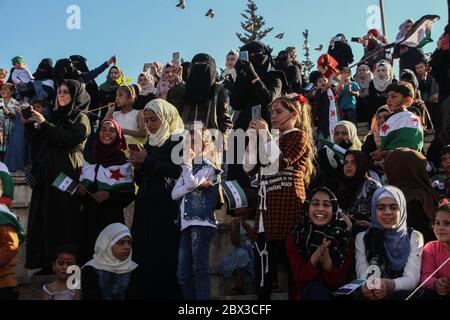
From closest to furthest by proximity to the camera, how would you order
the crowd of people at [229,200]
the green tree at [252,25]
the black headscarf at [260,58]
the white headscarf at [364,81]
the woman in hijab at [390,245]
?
1. the woman in hijab at [390,245]
2. the crowd of people at [229,200]
3. the black headscarf at [260,58]
4. the white headscarf at [364,81]
5. the green tree at [252,25]

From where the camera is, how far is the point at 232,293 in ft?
21.8

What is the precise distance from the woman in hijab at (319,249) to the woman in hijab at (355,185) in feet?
2.77

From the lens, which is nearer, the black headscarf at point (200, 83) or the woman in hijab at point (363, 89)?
the black headscarf at point (200, 83)

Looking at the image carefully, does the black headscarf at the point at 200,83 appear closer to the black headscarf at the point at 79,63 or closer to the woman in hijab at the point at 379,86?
the woman in hijab at the point at 379,86

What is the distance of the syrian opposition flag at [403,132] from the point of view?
6.73 meters

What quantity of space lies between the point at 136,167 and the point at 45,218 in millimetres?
1082

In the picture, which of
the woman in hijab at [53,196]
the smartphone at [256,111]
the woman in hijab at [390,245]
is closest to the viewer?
the woman in hijab at [390,245]

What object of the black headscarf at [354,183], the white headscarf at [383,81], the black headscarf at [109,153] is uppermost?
the white headscarf at [383,81]

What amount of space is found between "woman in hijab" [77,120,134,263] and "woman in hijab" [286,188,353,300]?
1.83 meters

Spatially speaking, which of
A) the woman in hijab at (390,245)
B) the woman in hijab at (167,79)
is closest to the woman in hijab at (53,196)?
the woman in hijab at (390,245)

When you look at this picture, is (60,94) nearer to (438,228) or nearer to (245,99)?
(245,99)

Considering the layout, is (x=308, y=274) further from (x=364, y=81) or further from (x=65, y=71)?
(x=364, y=81)
